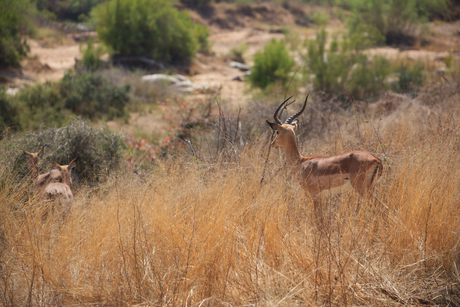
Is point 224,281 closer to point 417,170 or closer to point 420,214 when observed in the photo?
point 420,214

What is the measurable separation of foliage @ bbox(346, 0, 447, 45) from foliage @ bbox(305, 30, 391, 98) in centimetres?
1257

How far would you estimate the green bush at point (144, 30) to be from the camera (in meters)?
19.7

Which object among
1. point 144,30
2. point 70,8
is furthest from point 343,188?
point 70,8

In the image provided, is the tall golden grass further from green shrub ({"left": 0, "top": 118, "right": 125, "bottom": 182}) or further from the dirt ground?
the dirt ground

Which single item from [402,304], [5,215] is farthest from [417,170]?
[5,215]

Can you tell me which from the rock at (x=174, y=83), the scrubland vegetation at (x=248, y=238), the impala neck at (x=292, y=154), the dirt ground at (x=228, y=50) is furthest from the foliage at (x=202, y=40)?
the impala neck at (x=292, y=154)

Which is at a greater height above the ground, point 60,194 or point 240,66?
point 60,194

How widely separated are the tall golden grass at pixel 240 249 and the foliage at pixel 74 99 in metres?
7.87

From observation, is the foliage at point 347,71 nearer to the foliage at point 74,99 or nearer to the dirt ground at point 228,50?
the dirt ground at point 228,50

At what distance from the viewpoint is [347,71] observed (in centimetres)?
1253

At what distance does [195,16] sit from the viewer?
122ft

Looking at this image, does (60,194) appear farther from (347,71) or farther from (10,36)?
(10,36)

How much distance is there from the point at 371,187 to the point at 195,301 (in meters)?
2.06

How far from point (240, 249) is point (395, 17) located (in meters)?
27.2
